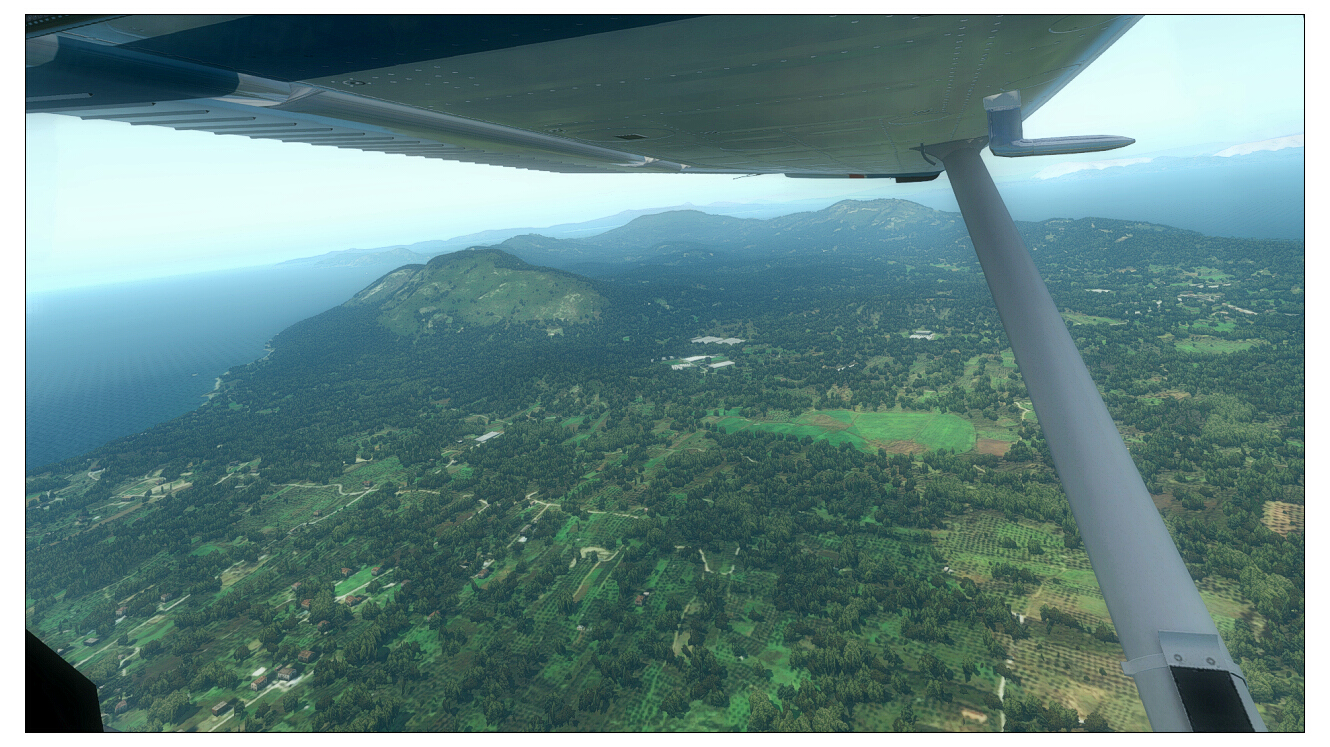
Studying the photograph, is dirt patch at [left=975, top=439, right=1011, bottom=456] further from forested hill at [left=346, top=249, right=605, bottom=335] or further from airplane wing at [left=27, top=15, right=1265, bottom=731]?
forested hill at [left=346, top=249, right=605, bottom=335]

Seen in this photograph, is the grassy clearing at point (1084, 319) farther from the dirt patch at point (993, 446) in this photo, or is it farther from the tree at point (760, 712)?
the tree at point (760, 712)

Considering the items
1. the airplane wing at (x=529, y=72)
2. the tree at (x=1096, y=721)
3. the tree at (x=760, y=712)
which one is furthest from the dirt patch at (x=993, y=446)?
the airplane wing at (x=529, y=72)

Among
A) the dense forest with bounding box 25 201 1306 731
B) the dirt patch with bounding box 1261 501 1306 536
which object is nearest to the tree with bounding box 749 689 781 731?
the dense forest with bounding box 25 201 1306 731

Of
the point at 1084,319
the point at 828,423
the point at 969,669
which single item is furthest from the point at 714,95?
the point at 1084,319

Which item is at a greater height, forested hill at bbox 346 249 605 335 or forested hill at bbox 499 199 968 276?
forested hill at bbox 499 199 968 276

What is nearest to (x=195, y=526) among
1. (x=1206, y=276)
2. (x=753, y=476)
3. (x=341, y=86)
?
(x=753, y=476)

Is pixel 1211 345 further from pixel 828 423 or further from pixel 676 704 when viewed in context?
pixel 676 704
